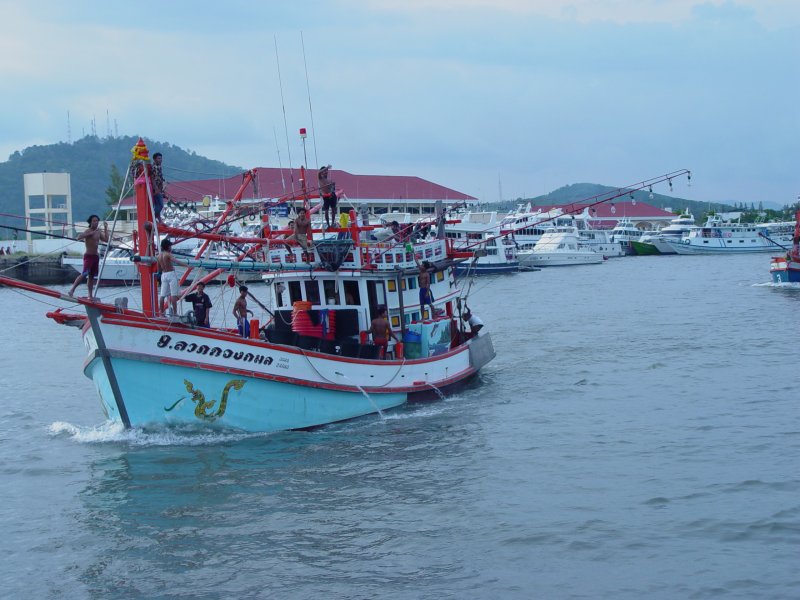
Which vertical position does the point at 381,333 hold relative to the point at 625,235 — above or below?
below

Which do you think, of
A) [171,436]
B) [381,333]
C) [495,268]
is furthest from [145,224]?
[495,268]

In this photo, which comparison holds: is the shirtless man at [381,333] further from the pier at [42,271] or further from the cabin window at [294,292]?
the pier at [42,271]

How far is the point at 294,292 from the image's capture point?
65.8 feet

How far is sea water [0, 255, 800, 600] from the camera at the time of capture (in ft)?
37.2

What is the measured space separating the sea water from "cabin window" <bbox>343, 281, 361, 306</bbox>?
243 centimetres

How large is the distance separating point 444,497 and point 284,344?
5333 millimetres

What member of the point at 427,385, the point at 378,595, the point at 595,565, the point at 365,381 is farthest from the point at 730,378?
the point at 378,595

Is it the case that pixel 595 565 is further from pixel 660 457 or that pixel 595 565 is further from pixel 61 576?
pixel 61 576

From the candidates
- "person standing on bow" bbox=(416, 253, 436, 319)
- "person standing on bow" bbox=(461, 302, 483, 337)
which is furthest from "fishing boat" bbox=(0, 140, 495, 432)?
"person standing on bow" bbox=(461, 302, 483, 337)

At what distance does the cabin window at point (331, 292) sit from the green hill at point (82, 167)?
14102 centimetres

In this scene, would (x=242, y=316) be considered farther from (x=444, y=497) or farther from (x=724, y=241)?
(x=724, y=241)

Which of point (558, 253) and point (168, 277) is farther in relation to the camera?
point (558, 253)

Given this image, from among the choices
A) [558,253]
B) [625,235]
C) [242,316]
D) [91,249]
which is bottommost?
[242,316]

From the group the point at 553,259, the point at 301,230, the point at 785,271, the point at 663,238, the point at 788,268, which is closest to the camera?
the point at 301,230
